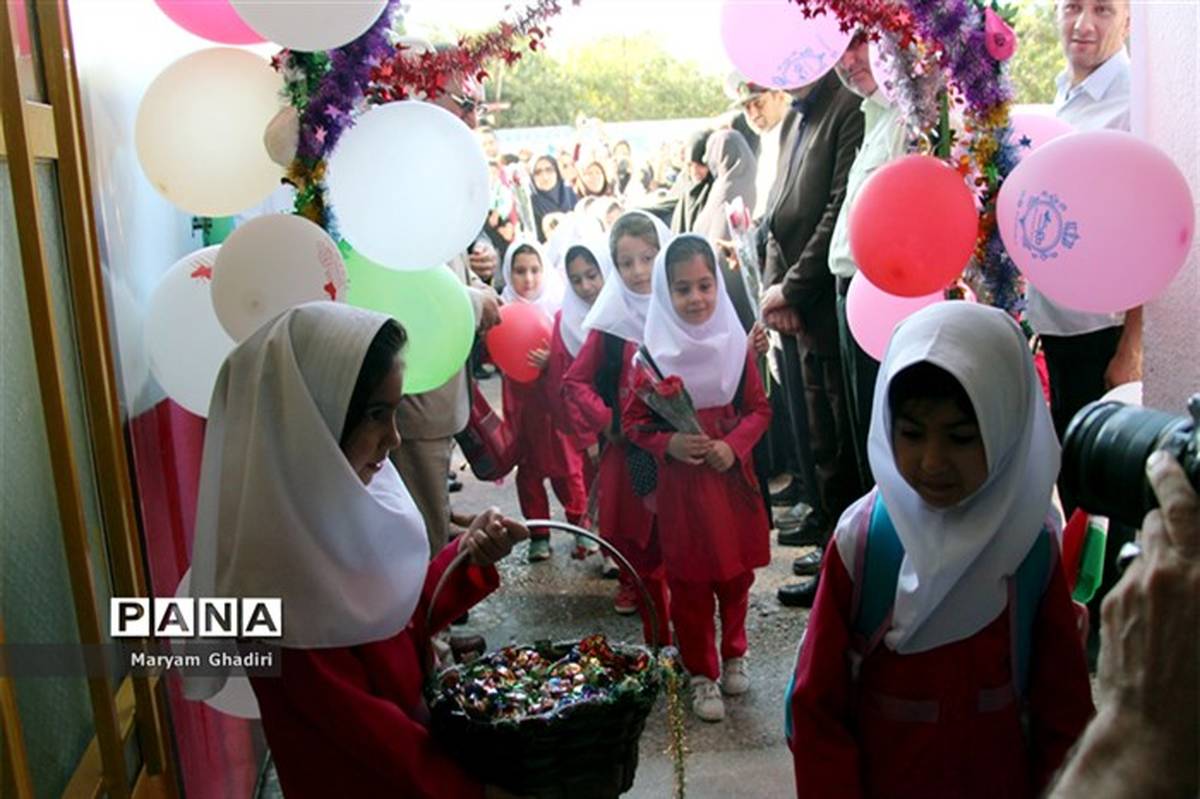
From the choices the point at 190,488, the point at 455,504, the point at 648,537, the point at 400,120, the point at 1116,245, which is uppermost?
the point at 400,120

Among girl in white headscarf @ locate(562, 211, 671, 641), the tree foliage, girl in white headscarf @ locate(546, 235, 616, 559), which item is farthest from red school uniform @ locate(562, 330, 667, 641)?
the tree foliage

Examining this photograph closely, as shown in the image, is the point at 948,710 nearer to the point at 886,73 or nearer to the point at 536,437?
the point at 886,73

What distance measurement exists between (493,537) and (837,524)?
747mm

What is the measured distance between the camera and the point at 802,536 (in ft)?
15.5

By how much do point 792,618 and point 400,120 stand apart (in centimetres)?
231

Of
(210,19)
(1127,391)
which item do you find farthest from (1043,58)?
(210,19)

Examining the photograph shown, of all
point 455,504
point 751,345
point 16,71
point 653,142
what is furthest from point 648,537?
point 653,142

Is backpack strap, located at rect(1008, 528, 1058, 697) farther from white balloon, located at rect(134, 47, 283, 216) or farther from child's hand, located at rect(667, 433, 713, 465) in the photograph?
white balloon, located at rect(134, 47, 283, 216)

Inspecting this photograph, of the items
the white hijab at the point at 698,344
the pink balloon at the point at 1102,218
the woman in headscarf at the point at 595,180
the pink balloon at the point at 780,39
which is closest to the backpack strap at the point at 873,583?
the pink balloon at the point at 1102,218

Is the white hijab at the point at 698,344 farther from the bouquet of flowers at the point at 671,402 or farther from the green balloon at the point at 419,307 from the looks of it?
the green balloon at the point at 419,307

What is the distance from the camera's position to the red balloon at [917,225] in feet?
8.68

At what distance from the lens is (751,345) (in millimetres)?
3506

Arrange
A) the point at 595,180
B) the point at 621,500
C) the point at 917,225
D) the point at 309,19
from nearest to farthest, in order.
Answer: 1. the point at 309,19
2. the point at 917,225
3. the point at 621,500
4. the point at 595,180

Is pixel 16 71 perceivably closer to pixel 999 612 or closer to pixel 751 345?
pixel 999 612
